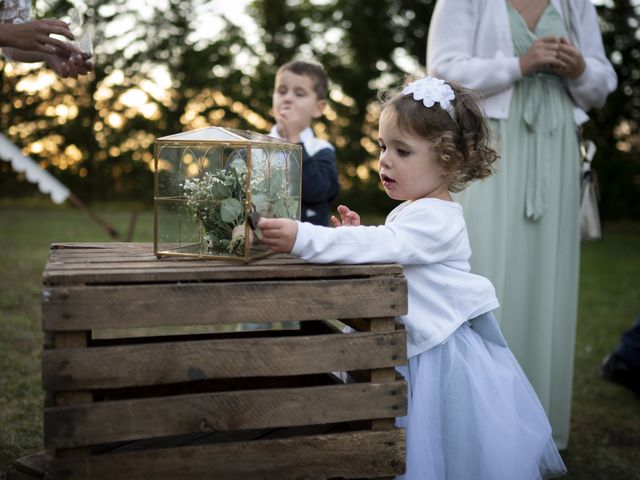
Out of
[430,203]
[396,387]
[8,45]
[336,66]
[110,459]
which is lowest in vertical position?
[110,459]

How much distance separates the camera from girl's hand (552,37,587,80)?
2.97 meters

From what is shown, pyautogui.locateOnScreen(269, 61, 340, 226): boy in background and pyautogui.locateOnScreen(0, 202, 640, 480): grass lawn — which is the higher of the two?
pyautogui.locateOnScreen(269, 61, 340, 226): boy in background

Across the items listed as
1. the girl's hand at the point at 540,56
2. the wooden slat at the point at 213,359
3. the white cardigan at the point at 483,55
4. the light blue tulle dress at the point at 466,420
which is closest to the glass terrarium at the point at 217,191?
the wooden slat at the point at 213,359

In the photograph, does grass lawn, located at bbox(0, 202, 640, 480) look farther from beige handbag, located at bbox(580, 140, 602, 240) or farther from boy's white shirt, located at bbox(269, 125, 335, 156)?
boy's white shirt, located at bbox(269, 125, 335, 156)

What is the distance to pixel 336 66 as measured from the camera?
16266 millimetres

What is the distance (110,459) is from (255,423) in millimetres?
368

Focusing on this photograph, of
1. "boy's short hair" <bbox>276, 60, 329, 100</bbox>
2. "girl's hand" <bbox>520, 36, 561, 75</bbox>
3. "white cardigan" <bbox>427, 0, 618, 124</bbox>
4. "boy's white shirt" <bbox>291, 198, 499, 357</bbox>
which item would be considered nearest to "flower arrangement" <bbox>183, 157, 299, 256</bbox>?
"boy's white shirt" <bbox>291, 198, 499, 357</bbox>

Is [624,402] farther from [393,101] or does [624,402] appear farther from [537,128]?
[393,101]

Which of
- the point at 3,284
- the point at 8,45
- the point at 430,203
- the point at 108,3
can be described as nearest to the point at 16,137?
Answer: the point at 108,3

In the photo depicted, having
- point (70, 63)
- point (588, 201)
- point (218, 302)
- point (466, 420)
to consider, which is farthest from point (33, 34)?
point (588, 201)

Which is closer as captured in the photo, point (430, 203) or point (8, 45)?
point (430, 203)

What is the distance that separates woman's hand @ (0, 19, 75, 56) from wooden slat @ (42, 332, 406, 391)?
1214 mm

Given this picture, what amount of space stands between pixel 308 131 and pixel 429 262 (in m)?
1.78

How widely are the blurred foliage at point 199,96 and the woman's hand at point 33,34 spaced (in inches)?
446
